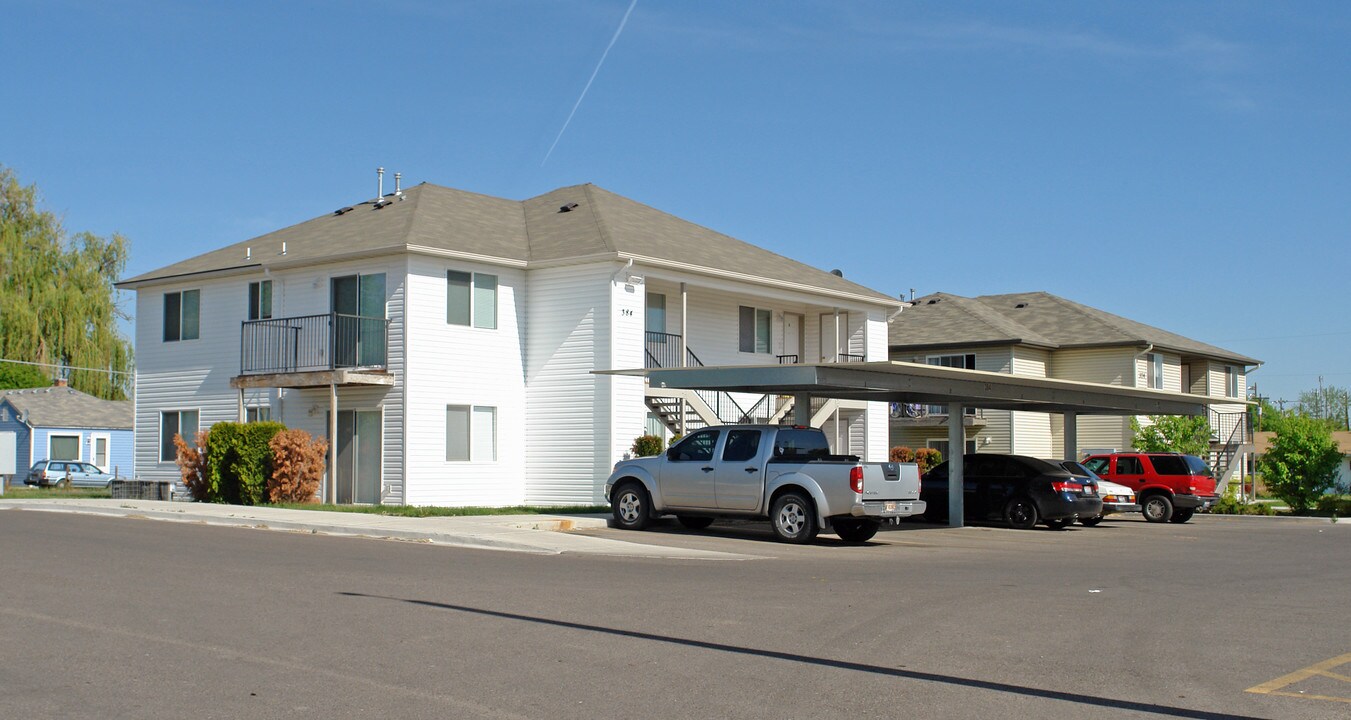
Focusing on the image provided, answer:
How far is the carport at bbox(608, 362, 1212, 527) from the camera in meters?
21.1

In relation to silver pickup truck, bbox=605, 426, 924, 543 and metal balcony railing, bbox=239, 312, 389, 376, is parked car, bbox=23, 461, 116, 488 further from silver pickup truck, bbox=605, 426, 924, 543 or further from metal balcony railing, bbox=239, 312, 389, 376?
silver pickup truck, bbox=605, 426, 924, 543

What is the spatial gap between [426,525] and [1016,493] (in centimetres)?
1188

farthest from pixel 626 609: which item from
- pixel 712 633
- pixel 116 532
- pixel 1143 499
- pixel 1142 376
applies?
pixel 1142 376

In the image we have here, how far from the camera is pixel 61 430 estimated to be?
172 feet

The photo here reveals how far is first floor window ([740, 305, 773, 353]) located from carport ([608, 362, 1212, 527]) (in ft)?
21.4

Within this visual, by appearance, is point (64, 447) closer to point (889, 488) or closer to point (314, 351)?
point (314, 351)

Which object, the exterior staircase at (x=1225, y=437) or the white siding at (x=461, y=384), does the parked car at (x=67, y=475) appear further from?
the exterior staircase at (x=1225, y=437)

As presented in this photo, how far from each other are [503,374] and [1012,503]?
39.1 ft

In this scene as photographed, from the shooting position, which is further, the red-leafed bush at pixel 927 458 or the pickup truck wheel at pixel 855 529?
the red-leafed bush at pixel 927 458

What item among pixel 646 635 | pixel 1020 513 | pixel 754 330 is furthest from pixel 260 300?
pixel 646 635

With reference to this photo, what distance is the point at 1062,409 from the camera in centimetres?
3067

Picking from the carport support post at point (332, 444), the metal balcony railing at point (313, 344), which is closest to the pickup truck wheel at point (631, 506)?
the carport support post at point (332, 444)

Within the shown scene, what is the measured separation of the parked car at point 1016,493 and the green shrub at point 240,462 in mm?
14111

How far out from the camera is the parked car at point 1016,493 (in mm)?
24562
